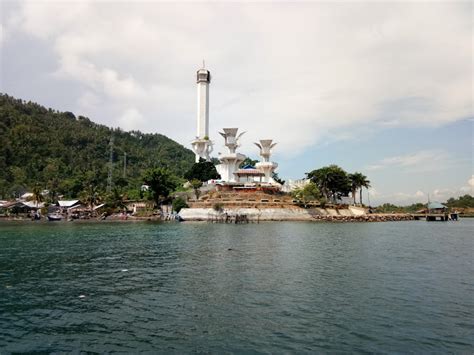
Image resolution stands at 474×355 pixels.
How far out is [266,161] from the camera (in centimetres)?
12325

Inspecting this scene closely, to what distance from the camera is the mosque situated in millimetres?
109812

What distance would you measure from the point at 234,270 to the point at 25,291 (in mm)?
11994

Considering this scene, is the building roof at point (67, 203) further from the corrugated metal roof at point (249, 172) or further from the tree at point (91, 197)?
the corrugated metal roof at point (249, 172)

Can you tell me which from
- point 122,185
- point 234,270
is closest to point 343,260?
point 234,270

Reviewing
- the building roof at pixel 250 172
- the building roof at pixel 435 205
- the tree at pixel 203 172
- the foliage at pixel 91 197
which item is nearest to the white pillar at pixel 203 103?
the tree at pixel 203 172

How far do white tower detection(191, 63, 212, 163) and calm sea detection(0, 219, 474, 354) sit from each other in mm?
94966

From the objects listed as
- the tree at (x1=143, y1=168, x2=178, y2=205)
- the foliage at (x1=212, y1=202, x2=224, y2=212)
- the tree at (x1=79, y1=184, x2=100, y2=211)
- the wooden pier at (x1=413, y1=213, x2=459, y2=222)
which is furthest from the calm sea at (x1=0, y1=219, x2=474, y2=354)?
the wooden pier at (x1=413, y1=213, x2=459, y2=222)

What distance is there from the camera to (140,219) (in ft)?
299

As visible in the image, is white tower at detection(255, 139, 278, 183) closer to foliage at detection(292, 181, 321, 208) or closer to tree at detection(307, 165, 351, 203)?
tree at detection(307, 165, 351, 203)

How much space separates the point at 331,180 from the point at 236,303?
96174 mm

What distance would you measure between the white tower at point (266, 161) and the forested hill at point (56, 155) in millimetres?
40474

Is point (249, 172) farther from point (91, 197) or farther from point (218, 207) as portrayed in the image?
point (91, 197)

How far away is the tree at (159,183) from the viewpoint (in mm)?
92750

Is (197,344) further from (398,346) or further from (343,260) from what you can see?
(343,260)
